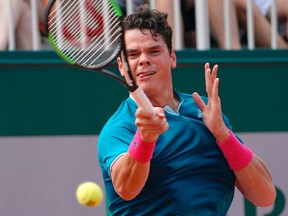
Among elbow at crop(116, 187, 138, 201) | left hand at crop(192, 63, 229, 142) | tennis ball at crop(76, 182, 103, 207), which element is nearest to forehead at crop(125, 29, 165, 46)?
left hand at crop(192, 63, 229, 142)

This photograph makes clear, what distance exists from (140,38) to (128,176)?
53 centimetres

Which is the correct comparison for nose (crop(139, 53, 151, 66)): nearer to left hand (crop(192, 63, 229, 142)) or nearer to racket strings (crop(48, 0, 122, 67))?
racket strings (crop(48, 0, 122, 67))

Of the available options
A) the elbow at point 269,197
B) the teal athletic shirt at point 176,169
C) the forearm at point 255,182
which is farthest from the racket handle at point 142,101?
the elbow at point 269,197

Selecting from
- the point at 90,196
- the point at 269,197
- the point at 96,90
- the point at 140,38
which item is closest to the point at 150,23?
the point at 140,38

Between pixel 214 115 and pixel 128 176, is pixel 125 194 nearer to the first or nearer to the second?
pixel 128 176

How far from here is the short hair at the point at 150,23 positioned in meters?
3.62

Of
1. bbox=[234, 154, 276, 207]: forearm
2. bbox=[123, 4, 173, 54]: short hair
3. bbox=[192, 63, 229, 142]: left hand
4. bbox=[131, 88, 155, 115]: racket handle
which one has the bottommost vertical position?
bbox=[234, 154, 276, 207]: forearm

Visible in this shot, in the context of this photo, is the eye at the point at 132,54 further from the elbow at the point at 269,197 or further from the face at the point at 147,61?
the elbow at the point at 269,197

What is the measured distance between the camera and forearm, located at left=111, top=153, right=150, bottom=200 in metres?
3.33

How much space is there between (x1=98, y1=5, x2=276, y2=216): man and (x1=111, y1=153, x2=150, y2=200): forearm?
0.6 inches

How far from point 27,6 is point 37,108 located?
2.12ft

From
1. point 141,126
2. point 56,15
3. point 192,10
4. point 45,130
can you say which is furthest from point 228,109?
point 141,126

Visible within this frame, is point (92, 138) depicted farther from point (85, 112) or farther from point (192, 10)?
point (192, 10)

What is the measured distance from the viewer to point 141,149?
3.29 meters
